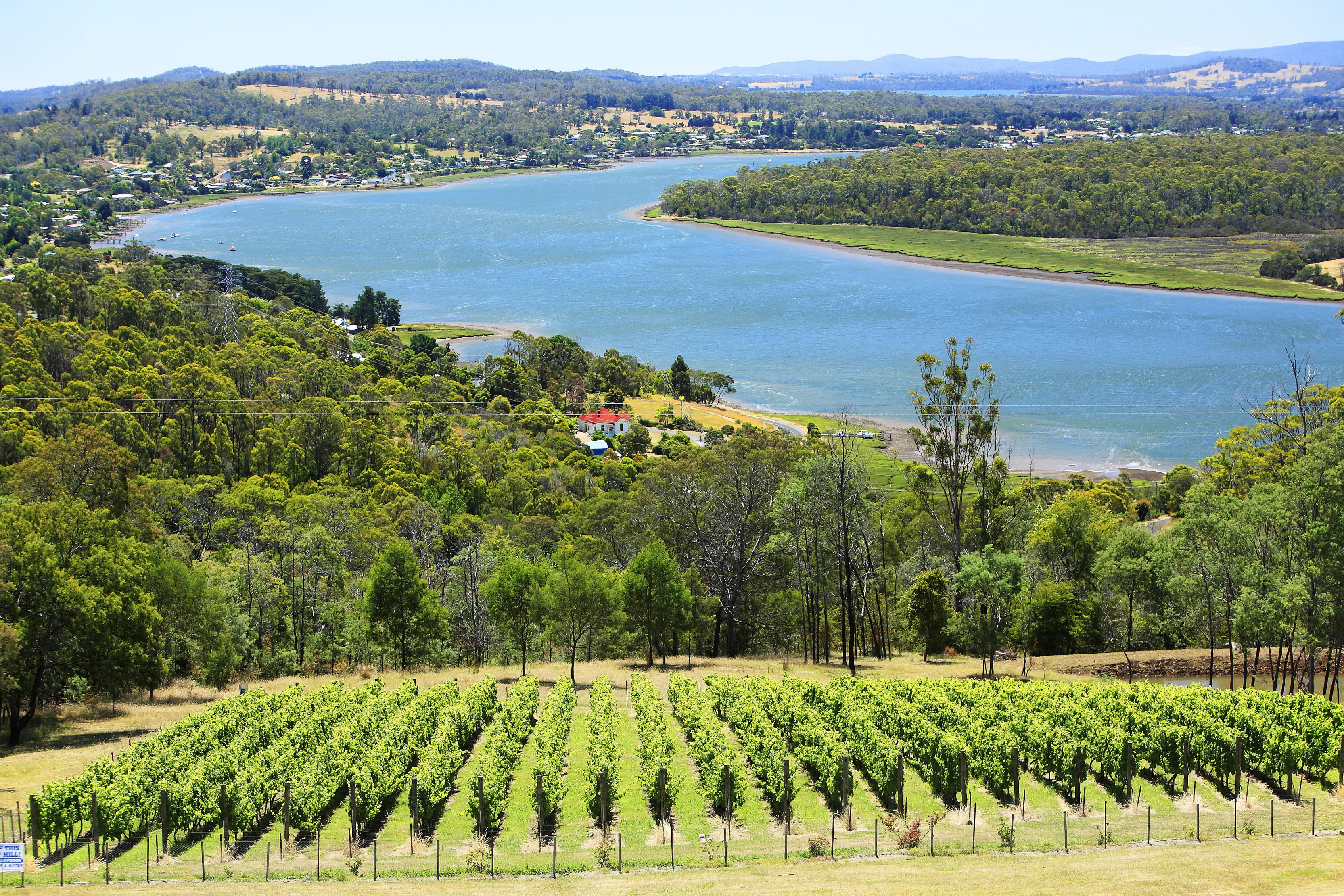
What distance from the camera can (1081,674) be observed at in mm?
30828

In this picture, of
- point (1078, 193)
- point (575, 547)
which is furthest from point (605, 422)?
point (1078, 193)

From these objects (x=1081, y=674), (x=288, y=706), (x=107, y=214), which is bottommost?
(x=1081, y=674)

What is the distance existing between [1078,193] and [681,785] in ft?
550

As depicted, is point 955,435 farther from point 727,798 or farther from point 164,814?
point 164,814

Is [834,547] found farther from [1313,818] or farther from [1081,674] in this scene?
[1313,818]

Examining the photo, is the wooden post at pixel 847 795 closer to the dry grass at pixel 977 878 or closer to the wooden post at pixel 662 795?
the dry grass at pixel 977 878

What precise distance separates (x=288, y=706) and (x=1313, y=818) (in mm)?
20007

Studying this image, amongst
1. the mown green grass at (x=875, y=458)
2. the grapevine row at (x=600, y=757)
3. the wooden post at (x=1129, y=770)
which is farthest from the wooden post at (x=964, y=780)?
the mown green grass at (x=875, y=458)

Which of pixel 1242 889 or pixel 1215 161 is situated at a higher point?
pixel 1215 161

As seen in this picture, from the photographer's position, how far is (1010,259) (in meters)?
144

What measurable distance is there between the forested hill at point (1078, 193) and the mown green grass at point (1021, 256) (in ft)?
16.1

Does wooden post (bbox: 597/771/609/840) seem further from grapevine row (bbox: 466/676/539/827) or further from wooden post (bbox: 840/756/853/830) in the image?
wooden post (bbox: 840/756/853/830)

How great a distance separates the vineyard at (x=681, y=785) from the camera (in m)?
17.4

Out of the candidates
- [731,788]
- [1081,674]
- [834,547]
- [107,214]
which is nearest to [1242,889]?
A: [731,788]
